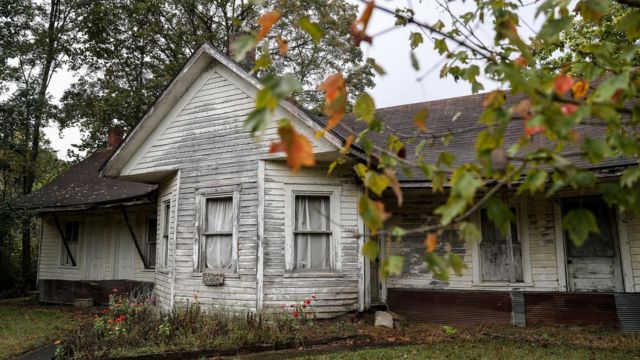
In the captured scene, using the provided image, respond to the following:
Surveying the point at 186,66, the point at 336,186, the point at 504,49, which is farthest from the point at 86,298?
the point at 504,49

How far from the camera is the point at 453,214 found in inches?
78.4

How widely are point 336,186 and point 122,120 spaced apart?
57.4 ft

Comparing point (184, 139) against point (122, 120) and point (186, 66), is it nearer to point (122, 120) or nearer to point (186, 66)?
point (186, 66)

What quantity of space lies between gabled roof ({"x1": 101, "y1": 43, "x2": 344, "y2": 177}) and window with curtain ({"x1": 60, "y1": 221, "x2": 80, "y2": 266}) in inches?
256

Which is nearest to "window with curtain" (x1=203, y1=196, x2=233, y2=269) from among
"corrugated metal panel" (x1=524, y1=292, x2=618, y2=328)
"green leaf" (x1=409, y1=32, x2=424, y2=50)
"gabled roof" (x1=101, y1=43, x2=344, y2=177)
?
"gabled roof" (x1=101, y1=43, x2=344, y2=177)

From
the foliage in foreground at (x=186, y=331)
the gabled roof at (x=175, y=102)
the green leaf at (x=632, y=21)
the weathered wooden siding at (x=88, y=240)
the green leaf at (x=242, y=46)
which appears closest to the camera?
the green leaf at (x=242, y=46)

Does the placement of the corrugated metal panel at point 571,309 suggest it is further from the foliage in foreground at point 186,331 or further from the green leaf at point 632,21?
the green leaf at point 632,21

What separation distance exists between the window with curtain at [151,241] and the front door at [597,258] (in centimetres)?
1179

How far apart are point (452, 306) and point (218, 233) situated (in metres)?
5.12

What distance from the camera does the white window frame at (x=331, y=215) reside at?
9.83m

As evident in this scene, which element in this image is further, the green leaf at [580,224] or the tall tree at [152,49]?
the tall tree at [152,49]

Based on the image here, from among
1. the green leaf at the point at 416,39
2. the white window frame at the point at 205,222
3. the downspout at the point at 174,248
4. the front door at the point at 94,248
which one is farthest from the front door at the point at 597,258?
the front door at the point at 94,248

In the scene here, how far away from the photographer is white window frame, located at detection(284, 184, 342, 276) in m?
9.83

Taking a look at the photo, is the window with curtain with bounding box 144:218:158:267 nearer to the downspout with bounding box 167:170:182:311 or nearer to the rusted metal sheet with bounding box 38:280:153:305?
the rusted metal sheet with bounding box 38:280:153:305
